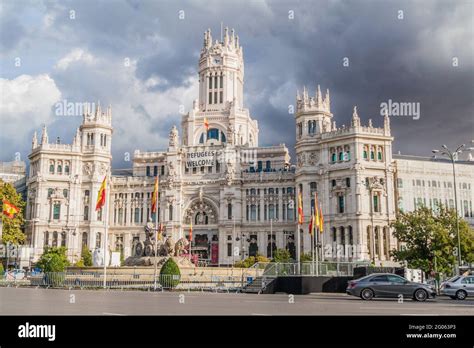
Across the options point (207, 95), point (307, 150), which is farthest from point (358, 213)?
point (207, 95)

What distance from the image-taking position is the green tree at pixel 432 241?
187ft

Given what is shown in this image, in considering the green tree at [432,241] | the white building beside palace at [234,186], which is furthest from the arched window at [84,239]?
the green tree at [432,241]

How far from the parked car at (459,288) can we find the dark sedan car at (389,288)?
4.91m

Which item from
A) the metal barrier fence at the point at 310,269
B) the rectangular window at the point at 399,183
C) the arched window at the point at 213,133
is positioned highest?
the arched window at the point at 213,133

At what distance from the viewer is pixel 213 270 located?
5375cm

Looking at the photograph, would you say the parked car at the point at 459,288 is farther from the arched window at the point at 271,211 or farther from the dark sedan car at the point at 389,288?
the arched window at the point at 271,211

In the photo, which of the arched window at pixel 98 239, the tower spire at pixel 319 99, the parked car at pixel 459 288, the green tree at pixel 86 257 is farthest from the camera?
the arched window at pixel 98 239

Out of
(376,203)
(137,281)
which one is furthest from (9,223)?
(376,203)

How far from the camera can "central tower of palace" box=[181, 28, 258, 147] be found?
122 m

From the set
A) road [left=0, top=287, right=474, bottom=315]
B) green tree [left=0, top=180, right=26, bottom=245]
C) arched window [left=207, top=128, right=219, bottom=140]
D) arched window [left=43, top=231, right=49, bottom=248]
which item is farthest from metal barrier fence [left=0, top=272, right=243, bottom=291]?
arched window [left=207, top=128, right=219, bottom=140]

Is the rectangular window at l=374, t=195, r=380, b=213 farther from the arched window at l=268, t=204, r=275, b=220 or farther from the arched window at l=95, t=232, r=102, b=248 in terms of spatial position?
the arched window at l=95, t=232, r=102, b=248

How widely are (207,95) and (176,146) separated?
65.9 ft

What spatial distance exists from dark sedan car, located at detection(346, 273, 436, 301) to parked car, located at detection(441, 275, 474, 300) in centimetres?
491
